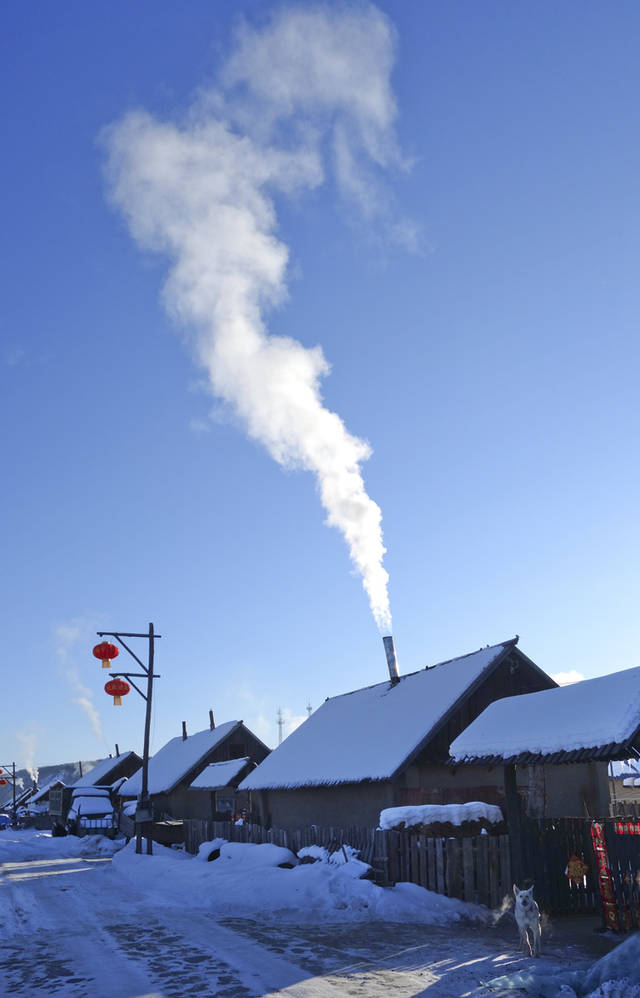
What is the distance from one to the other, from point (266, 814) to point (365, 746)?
26.5 feet

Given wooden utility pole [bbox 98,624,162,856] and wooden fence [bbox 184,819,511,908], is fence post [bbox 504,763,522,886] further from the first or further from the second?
wooden utility pole [bbox 98,624,162,856]

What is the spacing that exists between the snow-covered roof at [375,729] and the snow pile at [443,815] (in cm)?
339

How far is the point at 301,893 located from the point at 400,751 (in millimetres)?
6600

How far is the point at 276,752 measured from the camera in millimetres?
31578

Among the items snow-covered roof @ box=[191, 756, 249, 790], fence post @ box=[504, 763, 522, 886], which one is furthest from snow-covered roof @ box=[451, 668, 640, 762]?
snow-covered roof @ box=[191, 756, 249, 790]

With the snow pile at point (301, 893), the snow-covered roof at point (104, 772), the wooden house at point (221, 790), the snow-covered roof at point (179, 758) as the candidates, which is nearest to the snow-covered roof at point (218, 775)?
the wooden house at point (221, 790)

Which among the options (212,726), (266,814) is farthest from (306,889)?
(212,726)

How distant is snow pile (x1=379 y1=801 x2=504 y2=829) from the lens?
1742cm

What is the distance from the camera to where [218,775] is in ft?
132

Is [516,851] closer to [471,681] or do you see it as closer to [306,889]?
[306,889]

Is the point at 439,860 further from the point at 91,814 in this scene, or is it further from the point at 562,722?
the point at 91,814

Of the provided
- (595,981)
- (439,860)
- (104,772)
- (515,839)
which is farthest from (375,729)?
(104,772)

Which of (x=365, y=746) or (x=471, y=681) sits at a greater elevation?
(x=471, y=681)

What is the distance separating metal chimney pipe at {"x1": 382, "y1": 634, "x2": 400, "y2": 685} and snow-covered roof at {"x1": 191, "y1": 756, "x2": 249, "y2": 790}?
13.1 m
